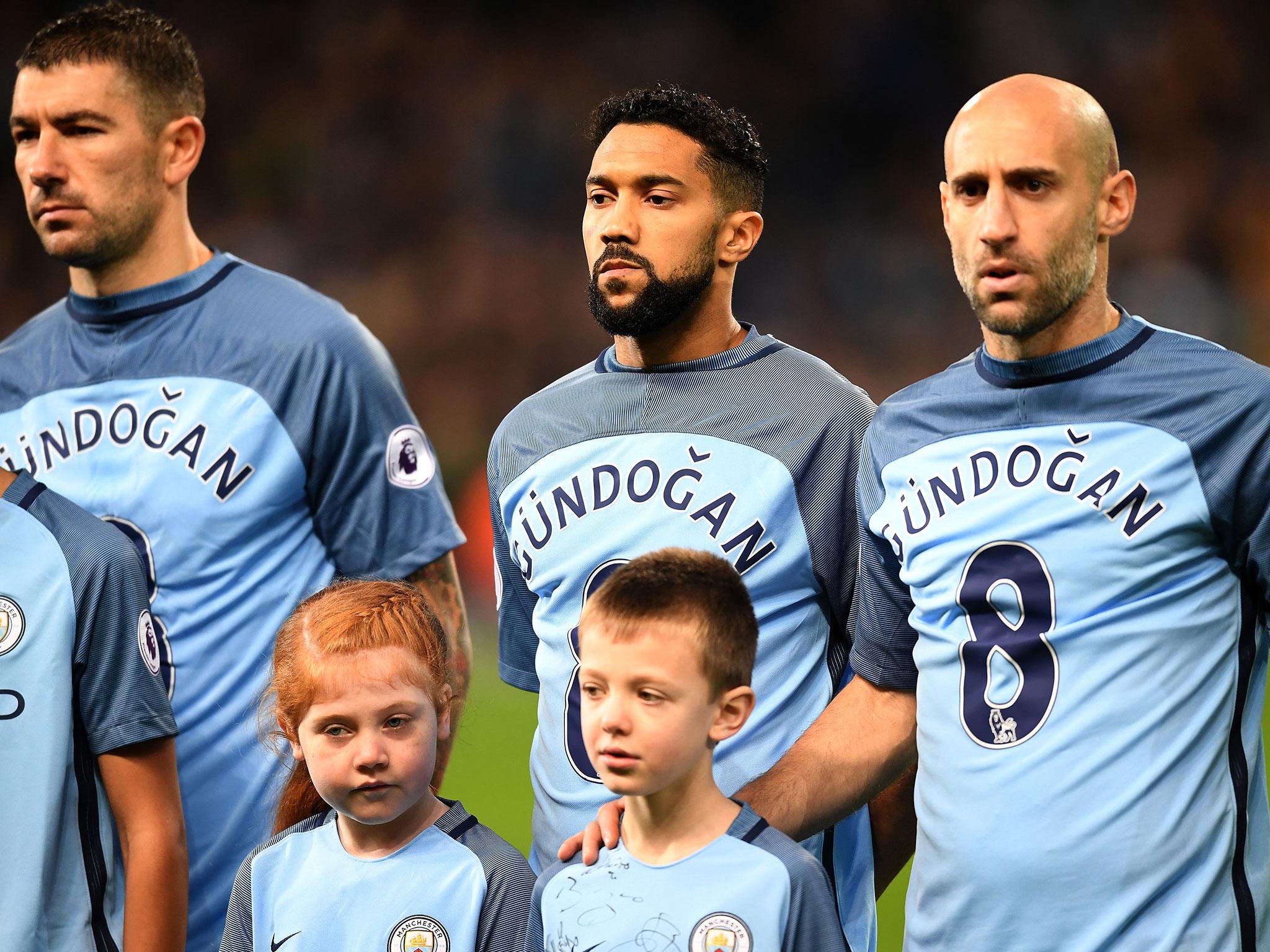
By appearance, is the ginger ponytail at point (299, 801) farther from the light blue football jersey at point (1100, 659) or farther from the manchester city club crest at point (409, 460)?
the light blue football jersey at point (1100, 659)

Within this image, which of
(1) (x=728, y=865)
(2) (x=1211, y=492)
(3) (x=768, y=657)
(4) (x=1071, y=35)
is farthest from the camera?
(4) (x=1071, y=35)

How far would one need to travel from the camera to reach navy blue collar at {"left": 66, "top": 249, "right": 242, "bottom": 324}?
11.1 ft

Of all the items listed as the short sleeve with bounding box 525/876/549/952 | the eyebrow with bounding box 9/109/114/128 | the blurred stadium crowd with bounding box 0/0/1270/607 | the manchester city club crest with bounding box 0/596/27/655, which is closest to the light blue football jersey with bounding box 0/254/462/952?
the eyebrow with bounding box 9/109/114/128

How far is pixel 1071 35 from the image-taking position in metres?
11.7

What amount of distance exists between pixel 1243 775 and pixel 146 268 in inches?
96.7

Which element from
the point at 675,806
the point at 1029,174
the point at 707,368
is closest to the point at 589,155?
the point at 707,368

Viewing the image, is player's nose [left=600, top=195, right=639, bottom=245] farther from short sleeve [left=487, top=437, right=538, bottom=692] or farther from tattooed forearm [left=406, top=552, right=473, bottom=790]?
tattooed forearm [left=406, top=552, right=473, bottom=790]

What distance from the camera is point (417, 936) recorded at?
7.77 ft

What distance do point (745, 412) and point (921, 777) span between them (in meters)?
0.74

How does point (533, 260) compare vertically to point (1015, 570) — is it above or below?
above

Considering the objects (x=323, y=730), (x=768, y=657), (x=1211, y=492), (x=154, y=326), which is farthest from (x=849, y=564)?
(x=154, y=326)

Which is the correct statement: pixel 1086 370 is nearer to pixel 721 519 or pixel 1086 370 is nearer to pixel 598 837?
pixel 721 519

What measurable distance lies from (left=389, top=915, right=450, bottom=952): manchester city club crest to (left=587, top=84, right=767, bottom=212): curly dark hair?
4.64ft

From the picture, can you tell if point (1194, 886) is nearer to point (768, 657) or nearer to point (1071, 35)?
point (768, 657)
